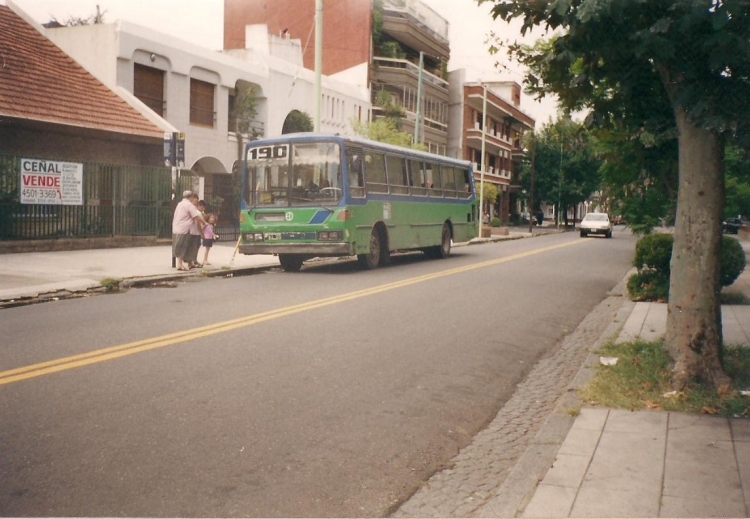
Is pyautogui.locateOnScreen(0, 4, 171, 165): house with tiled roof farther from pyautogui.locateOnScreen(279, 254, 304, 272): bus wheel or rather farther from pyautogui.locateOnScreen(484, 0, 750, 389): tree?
pyautogui.locateOnScreen(484, 0, 750, 389): tree

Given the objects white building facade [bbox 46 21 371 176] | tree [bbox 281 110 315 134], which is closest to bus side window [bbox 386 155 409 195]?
white building facade [bbox 46 21 371 176]

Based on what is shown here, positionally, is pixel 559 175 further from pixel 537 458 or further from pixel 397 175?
Result: pixel 537 458

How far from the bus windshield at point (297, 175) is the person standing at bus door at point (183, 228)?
5.34 feet

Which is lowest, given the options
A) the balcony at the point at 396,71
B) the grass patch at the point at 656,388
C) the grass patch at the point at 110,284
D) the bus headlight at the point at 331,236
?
the grass patch at the point at 110,284

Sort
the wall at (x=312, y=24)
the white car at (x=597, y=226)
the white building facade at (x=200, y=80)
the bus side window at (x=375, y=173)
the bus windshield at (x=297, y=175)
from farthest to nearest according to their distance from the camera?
the wall at (x=312, y=24)
the white car at (x=597, y=226)
the white building facade at (x=200, y=80)
the bus side window at (x=375, y=173)
the bus windshield at (x=297, y=175)

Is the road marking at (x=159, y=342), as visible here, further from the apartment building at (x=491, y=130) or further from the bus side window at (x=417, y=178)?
the apartment building at (x=491, y=130)

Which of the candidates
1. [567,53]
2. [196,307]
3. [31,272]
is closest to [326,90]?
[31,272]

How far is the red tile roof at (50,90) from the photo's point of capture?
923 inches

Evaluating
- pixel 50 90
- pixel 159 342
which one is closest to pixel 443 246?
pixel 50 90

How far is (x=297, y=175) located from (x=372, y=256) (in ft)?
8.95

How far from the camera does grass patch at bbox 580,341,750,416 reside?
248 inches

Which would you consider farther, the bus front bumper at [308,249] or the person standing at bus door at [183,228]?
the bus front bumper at [308,249]

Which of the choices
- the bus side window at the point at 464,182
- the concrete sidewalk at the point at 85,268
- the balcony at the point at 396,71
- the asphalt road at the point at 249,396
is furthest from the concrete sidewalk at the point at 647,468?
the balcony at the point at 396,71

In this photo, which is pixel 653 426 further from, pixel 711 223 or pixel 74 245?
pixel 74 245
